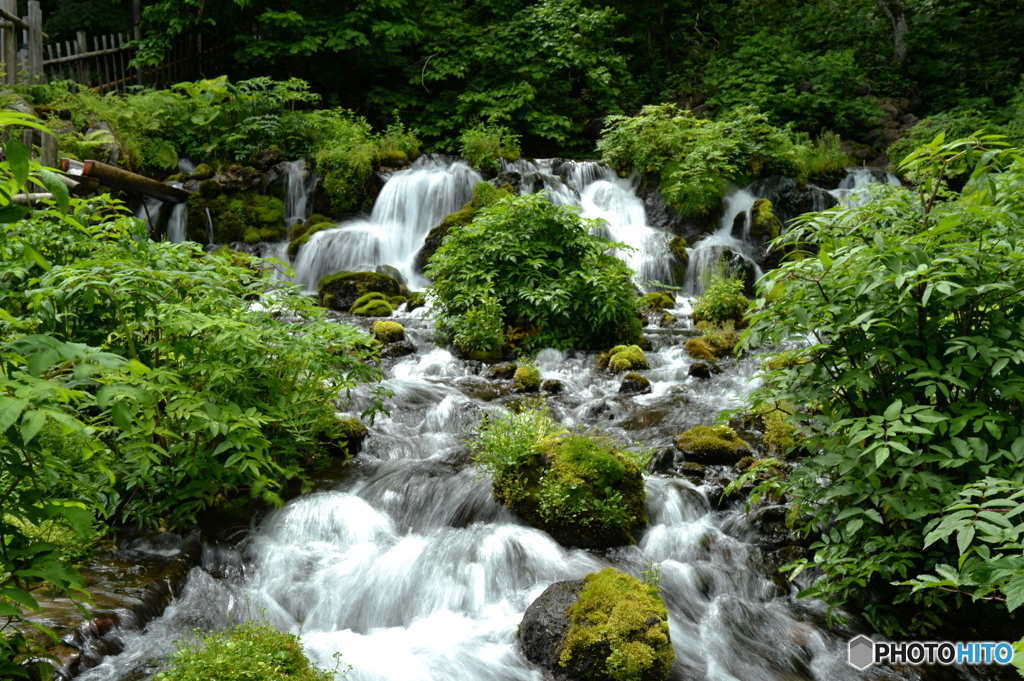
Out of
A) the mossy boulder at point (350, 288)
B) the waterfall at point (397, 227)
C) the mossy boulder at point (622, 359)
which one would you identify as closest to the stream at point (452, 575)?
the mossy boulder at point (622, 359)

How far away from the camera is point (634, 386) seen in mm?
8539

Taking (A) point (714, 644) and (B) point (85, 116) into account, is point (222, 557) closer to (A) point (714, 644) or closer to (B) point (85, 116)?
(A) point (714, 644)

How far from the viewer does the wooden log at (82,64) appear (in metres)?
15.7

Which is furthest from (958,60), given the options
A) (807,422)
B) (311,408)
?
(311,408)

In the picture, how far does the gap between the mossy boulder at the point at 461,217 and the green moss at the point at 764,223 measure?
15.9 feet

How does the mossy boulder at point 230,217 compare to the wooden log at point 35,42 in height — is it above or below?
below

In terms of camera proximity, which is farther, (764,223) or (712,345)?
(764,223)

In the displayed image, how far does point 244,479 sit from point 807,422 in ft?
13.0

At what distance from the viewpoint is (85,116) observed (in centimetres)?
1404

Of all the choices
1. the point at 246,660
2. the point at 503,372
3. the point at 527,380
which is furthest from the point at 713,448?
the point at 246,660

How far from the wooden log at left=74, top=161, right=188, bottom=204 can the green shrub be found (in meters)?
8.37

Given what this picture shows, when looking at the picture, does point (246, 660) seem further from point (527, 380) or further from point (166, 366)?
point (527, 380)

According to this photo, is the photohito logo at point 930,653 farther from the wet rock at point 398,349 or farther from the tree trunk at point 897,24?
the tree trunk at point 897,24

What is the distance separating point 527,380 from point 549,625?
459cm
